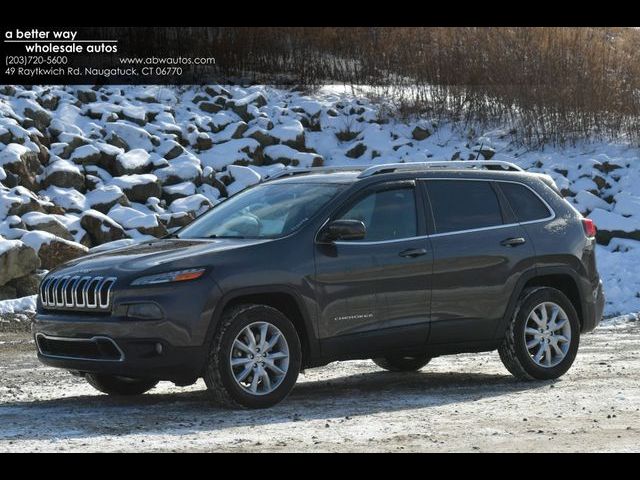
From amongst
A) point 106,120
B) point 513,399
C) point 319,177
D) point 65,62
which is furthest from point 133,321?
point 65,62

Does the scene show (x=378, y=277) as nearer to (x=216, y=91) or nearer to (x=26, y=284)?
(x=26, y=284)

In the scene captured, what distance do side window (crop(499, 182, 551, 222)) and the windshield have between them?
1689mm

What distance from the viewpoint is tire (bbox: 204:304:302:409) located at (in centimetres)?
872

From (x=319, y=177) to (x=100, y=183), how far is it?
33.4 ft

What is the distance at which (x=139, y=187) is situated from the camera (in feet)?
64.5

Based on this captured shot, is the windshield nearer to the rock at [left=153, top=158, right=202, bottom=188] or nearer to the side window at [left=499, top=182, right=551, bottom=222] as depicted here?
the side window at [left=499, top=182, right=551, bottom=222]

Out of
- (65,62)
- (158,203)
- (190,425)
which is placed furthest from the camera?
(65,62)

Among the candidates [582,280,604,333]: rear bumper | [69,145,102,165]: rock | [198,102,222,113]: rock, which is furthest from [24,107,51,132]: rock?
[582,280,604,333]: rear bumper

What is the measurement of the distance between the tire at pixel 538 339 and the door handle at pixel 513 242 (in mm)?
417

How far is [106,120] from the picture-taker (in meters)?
21.4

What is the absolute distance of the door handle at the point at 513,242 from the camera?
403 inches

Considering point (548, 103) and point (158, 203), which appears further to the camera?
point (548, 103)

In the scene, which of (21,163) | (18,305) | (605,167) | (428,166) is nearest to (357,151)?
(605,167)

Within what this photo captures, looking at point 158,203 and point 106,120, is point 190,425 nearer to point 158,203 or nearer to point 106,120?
point 158,203
